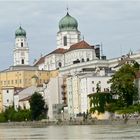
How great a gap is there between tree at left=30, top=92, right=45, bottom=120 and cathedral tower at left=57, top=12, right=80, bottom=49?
39.9m

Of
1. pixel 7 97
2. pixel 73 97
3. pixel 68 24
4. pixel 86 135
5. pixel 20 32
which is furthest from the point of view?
pixel 20 32

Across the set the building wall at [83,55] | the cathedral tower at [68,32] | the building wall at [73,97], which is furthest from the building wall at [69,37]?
the building wall at [73,97]

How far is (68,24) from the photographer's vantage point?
15900cm

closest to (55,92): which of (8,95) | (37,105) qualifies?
(37,105)

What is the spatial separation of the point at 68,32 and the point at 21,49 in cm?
2137

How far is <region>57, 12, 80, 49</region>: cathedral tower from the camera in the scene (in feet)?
522

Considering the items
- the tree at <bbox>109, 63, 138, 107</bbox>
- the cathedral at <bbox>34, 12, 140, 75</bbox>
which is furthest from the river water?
the cathedral at <bbox>34, 12, 140, 75</bbox>

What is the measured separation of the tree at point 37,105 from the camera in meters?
120

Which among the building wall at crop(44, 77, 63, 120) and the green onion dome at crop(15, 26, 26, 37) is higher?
the green onion dome at crop(15, 26, 26, 37)

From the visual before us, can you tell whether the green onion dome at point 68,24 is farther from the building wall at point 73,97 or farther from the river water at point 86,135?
the river water at point 86,135

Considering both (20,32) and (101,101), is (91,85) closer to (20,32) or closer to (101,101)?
(101,101)

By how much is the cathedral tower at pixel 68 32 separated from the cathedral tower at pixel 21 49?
1705 centimetres

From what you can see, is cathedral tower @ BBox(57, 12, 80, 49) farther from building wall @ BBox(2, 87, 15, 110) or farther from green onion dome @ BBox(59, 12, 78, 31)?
building wall @ BBox(2, 87, 15, 110)

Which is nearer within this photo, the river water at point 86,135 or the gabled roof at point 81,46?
the river water at point 86,135
